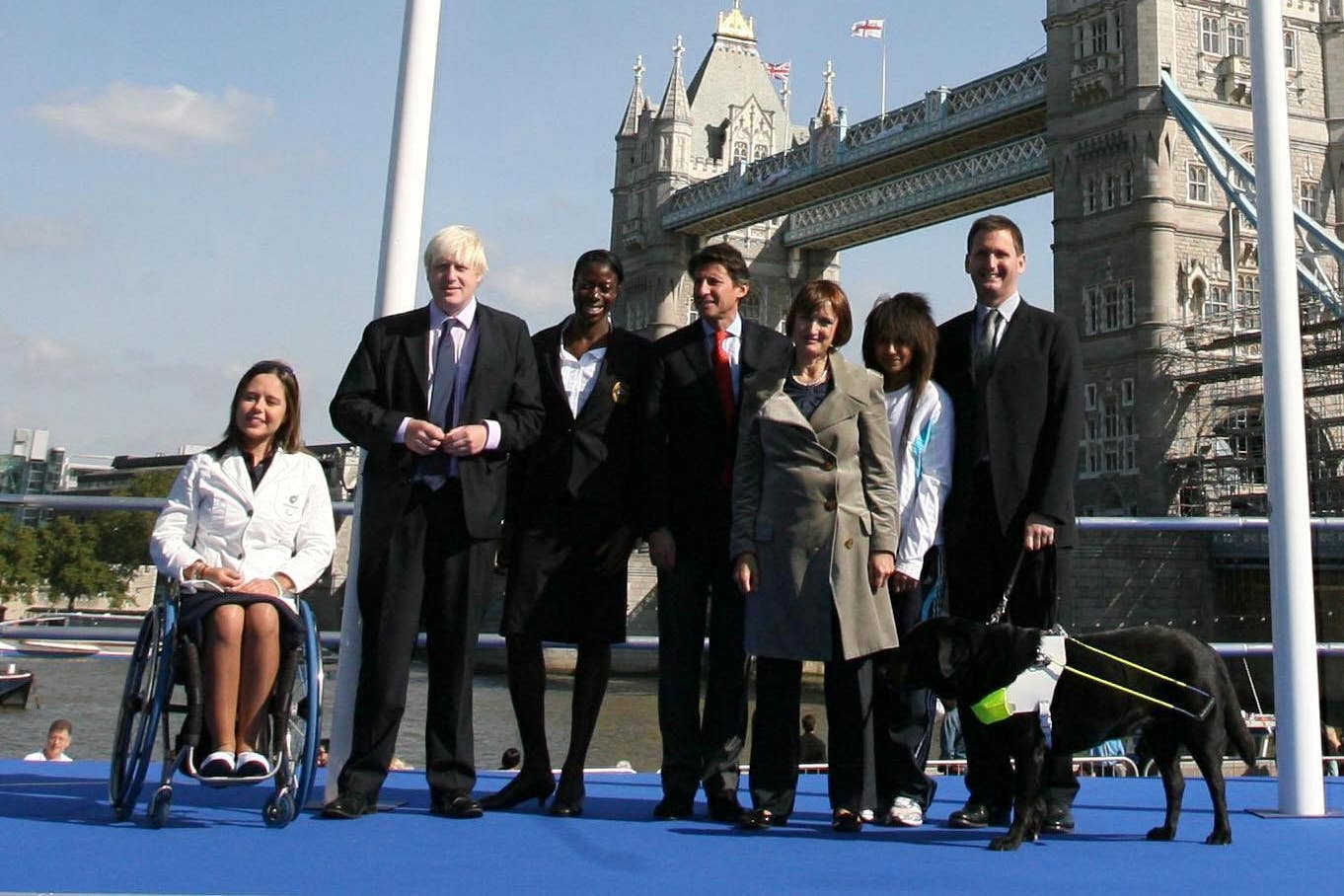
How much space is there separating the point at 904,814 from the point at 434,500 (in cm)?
128

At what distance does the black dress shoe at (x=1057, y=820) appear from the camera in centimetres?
342

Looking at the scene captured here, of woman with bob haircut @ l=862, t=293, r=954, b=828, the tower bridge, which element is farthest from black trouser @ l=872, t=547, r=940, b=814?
the tower bridge

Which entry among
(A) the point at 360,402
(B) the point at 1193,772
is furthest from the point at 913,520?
(B) the point at 1193,772

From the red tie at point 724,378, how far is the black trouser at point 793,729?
548 mm

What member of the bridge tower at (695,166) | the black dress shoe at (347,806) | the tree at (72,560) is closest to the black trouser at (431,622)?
the black dress shoe at (347,806)

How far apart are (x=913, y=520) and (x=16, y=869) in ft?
6.57

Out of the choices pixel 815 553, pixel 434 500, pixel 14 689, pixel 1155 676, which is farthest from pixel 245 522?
pixel 14 689

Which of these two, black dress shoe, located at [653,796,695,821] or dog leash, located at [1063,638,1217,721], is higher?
dog leash, located at [1063,638,1217,721]

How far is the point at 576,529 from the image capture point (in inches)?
146

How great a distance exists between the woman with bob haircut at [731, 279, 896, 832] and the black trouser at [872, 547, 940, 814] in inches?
3.8

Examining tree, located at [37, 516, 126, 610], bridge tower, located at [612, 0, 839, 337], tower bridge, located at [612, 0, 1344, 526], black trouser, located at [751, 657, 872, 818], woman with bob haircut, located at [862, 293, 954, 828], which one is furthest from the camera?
bridge tower, located at [612, 0, 839, 337]

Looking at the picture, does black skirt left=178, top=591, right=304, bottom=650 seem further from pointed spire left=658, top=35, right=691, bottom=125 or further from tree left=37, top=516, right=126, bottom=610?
pointed spire left=658, top=35, right=691, bottom=125

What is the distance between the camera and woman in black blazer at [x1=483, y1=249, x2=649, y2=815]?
12.0 ft

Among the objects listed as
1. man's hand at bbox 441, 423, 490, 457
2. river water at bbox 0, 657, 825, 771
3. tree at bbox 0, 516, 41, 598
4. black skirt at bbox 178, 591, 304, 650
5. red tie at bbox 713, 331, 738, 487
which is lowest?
river water at bbox 0, 657, 825, 771
